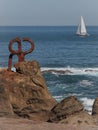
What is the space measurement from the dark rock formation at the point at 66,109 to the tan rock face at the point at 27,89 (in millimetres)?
2600

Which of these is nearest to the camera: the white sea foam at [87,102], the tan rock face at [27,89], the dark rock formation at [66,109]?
the dark rock formation at [66,109]

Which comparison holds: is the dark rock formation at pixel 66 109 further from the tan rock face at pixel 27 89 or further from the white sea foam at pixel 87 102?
the white sea foam at pixel 87 102

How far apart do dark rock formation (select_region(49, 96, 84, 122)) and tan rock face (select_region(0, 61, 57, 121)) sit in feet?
8.53

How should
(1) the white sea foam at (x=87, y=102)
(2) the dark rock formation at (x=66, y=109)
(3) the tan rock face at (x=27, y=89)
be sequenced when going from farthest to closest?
(1) the white sea foam at (x=87, y=102) < (3) the tan rock face at (x=27, y=89) < (2) the dark rock formation at (x=66, y=109)

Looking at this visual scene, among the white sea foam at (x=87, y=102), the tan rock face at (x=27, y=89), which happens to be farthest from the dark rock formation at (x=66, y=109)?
the white sea foam at (x=87, y=102)

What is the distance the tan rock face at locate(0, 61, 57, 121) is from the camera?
24752mm

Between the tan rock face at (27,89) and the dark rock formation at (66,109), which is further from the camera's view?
the tan rock face at (27,89)

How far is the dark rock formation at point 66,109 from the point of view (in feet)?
66.8

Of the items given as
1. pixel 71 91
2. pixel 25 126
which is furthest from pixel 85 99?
pixel 25 126

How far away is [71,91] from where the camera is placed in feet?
154

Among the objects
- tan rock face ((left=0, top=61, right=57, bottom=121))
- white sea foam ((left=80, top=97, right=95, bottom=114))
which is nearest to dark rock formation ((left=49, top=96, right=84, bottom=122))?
tan rock face ((left=0, top=61, right=57, bottom=121))

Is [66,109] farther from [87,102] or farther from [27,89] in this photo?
[87,102]

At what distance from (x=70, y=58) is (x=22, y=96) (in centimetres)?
6204

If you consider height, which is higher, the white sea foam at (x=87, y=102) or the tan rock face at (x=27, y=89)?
the tan rock face at (x=27, y=89)
